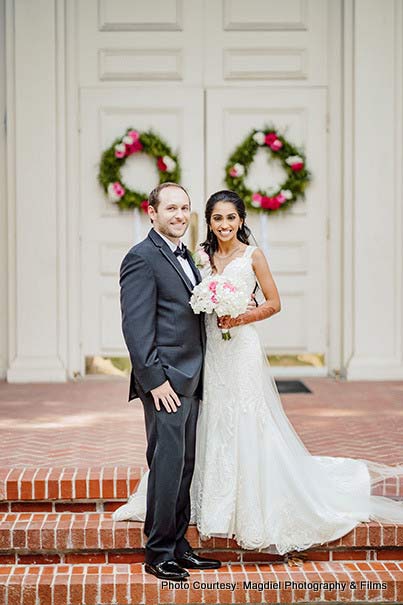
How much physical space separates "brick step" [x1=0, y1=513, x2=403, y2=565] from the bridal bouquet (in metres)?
1.14

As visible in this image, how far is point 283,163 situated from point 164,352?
15.8 feet

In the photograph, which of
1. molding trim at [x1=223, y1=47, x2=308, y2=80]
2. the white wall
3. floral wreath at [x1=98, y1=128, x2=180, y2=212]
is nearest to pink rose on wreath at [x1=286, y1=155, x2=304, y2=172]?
molding trim at [x1=223, y1=47, x2=308, y2=80]

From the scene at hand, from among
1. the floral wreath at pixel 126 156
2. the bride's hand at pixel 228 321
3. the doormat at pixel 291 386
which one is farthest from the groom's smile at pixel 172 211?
the floral wreath at pixel 126 156

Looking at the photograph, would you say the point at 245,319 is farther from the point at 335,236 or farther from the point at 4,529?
the point at 335,236

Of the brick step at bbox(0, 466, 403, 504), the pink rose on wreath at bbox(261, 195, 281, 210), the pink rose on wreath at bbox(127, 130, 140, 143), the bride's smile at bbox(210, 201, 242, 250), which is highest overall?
the pink rose on wreath at bbox(127, 130, 140, 143)

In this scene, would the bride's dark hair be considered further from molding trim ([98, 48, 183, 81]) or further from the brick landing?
molding trim ([98, 48, 183, 81])

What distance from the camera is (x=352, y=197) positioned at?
837 cm

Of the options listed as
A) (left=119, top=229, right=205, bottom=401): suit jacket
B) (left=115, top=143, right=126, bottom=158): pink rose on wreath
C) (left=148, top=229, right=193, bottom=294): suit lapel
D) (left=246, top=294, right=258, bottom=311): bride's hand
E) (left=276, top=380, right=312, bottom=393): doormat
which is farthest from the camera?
(left=115, top=143, right=126, bottom=158): pink rose on wreath

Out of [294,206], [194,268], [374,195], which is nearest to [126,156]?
[294,206]

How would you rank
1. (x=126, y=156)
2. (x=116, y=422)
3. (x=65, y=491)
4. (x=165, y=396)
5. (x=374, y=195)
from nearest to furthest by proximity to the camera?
(x=165, y=396), (x=65, y=491), (x=116, y=422), (x=374, y=195), (x=126, y=156)

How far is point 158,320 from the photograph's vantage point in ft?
13.4

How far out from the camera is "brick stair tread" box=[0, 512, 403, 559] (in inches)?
173

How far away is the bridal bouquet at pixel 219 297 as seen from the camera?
4.04 m

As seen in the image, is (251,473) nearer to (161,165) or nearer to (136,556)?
(136,556)
